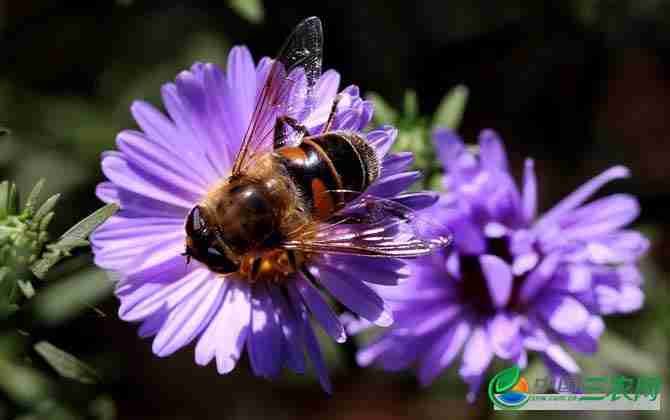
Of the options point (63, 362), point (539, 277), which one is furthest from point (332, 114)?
point (63, 362)

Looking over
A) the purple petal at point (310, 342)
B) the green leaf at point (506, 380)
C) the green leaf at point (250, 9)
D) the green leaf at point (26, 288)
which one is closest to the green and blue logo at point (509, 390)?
the green leaf at point (506, 380)

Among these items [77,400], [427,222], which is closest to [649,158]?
[427,222]

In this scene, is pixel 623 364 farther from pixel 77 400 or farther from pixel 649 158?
pixel 77 400

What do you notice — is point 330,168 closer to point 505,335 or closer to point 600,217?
point 505,335

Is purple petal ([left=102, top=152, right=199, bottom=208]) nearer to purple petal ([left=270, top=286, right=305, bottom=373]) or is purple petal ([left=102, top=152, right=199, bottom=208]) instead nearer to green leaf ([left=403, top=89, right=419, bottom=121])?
purple petal ([left=270, top=286, right=305, bottom=373])

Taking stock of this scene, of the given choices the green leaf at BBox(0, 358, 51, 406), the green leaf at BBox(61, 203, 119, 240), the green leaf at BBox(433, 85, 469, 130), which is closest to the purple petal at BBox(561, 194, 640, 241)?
the green leaf at BBox(433, 85, 469, 130)

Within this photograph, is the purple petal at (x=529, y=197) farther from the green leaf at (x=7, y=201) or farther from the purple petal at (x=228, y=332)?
→ the green leaf at (x=7, y=201)
